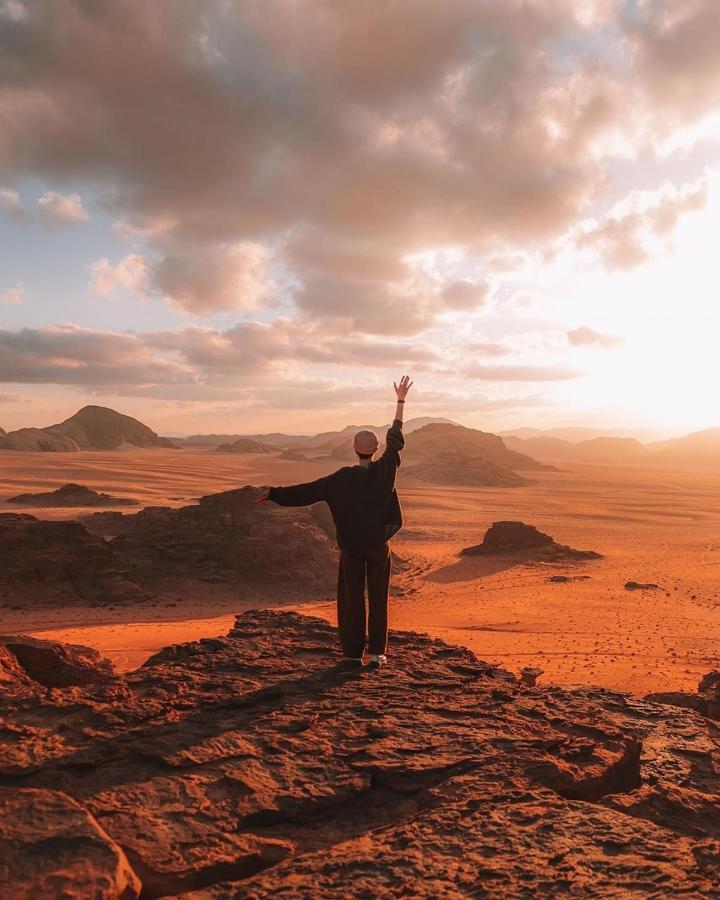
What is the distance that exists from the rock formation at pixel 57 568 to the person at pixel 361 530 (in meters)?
9.55

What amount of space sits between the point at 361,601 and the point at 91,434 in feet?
265

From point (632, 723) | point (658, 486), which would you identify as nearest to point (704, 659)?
point (632, 723)

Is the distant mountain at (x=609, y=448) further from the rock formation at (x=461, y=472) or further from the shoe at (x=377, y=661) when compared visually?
the shoe at (x=377, y=661)

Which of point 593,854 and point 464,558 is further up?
point 593,854

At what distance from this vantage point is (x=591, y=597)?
14.5m

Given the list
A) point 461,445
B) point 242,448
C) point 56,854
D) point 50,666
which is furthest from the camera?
point 242,448

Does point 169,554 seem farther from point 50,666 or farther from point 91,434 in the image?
point 91,434

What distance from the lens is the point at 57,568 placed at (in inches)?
518

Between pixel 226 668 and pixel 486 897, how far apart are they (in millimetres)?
2669

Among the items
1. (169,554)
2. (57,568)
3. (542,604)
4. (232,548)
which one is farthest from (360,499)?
(169,554)

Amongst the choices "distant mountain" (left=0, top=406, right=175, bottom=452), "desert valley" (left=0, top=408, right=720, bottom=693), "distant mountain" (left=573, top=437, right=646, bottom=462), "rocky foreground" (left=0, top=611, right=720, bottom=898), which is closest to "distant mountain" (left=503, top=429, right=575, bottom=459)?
"distant mountain" (left=573, top=437, right=646, bottom=462)

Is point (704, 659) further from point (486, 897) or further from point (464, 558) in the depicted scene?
point (464, 558)

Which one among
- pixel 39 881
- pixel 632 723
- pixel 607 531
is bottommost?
pixel 607 531

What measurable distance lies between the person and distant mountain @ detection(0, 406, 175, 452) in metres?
66.3
